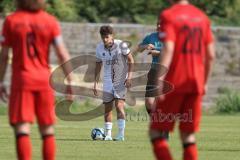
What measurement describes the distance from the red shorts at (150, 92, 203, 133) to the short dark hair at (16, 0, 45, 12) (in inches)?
67.0

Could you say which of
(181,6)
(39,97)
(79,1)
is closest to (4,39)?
(39,97)

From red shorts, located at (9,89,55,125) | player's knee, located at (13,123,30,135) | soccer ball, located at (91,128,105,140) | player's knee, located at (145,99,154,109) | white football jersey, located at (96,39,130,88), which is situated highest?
red shorts, located at (9,89,55,125)

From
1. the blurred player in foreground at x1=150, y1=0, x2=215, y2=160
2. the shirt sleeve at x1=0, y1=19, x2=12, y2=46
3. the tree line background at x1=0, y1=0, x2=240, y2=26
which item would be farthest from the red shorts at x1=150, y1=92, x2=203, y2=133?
the tree line background at x1=0, y1=0, x2=240, y2=26

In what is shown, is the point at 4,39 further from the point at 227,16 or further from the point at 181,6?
the point at 227,16

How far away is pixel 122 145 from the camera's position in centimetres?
1612

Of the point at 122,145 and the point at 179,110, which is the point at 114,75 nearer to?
the point at 122,145

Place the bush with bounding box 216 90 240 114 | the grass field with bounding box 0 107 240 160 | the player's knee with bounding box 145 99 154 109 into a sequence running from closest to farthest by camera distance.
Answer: the grass field with bounding box 0 107 240 160 < the player's knee with bounding box 145 99 154 109 < the bush with bounding box 216 90 240 114

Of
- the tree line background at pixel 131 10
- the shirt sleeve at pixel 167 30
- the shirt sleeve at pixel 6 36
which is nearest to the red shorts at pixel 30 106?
the shirt sleeve at pixel 6 36

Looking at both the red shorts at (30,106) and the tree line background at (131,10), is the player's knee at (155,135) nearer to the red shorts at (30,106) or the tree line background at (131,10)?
the red shorts at (30,106)

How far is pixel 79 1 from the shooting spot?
149 ft

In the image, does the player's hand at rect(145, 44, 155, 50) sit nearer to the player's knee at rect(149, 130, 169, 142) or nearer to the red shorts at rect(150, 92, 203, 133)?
the red shorts at rect(150, 92, 203, 133)

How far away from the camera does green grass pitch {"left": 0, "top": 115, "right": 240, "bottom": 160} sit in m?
14.1

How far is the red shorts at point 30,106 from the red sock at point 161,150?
121 cm

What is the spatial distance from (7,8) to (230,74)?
10.3 m
